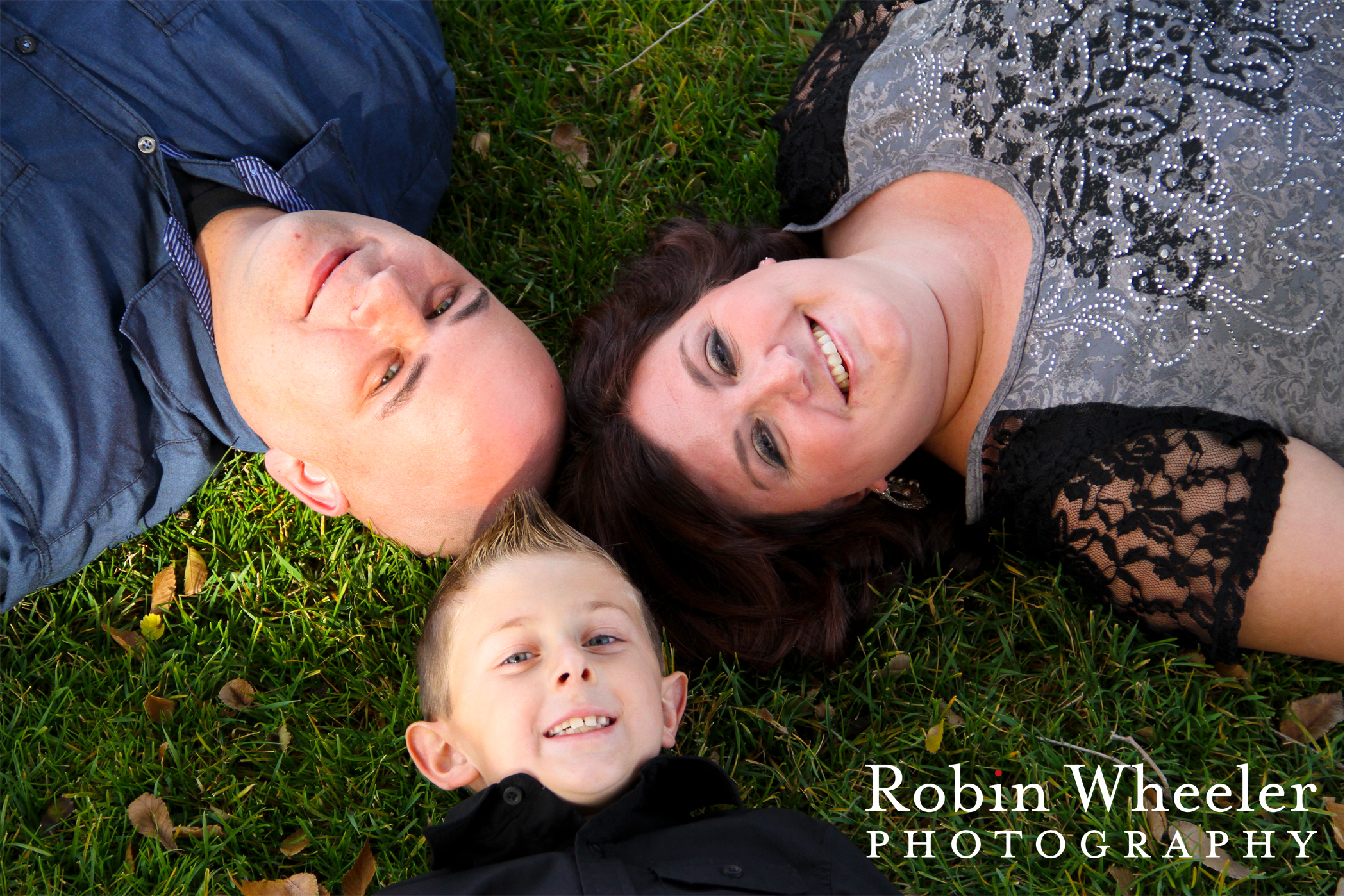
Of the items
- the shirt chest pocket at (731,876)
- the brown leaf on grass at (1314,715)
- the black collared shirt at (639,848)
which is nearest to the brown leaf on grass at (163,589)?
the black collared shirt at (639,848)

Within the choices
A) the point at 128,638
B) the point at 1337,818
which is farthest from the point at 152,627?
the point at 1337,818

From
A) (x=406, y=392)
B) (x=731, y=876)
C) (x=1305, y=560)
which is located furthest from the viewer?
(x=406, y=392)

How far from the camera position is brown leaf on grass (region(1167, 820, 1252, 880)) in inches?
125

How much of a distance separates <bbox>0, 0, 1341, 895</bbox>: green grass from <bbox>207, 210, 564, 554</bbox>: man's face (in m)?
0.66

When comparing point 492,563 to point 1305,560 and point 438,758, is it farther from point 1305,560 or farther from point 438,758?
point 1305,560

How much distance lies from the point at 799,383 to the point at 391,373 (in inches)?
53.6

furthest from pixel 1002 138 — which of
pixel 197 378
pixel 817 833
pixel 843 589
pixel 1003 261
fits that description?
pixel 197 378

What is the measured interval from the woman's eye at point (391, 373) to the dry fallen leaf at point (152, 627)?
1565 millimetres

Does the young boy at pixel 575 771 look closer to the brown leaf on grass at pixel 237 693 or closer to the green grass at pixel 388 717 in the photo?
the green grass at pixel 388 717

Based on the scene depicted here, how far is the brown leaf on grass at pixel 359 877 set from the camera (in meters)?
3.28

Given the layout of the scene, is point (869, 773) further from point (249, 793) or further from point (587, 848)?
point (249, 793)

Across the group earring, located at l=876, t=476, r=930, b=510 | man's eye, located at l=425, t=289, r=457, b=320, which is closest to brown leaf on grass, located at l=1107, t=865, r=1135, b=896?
earring, located at l=876, t=476, r=930, b=510

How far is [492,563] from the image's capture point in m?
3.08

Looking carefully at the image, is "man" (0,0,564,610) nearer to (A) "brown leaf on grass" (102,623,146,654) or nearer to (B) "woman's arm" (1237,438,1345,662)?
(A) "brown leaf on grass" (102,623,146,654)
